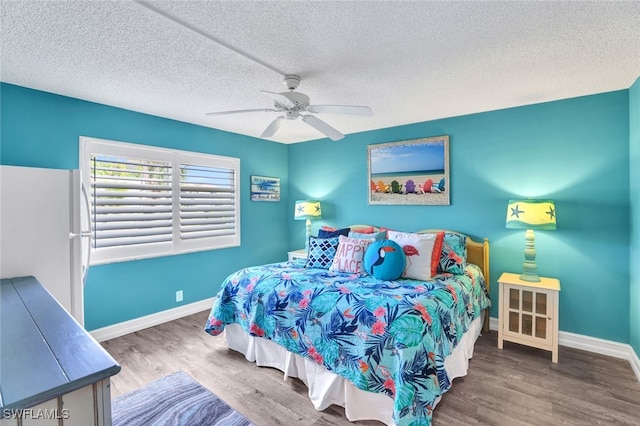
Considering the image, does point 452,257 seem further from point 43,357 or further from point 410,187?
point 43,357

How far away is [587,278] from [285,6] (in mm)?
3527

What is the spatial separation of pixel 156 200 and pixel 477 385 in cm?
364

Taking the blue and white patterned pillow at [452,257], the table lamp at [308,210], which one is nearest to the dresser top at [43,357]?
the blue and white patterned pillow at [452,257]

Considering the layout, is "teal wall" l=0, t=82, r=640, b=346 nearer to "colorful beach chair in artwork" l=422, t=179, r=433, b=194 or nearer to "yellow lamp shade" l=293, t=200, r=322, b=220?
"colorful beach chair in artwork" l=422, t=179, r=433, b=194

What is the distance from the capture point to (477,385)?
2.37 m

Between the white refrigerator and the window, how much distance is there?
116 cm

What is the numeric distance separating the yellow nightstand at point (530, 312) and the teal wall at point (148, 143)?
3325 millimetres

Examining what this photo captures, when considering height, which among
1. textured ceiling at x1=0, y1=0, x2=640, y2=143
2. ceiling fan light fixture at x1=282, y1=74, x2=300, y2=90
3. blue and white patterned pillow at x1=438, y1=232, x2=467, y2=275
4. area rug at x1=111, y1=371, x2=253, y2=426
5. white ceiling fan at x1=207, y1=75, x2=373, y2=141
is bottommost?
area rug at x1=111, y1=371, x2=253, y2=426

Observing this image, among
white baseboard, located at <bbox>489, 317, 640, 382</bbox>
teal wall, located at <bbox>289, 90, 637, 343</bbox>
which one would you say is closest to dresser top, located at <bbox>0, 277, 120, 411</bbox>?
teal wall, located at <bbox>289, 90, 637, 343</bbox>

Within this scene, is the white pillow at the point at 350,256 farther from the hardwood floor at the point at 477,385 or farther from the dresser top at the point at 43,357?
the dresser top at the point at 43,357

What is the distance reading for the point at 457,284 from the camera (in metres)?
2.70

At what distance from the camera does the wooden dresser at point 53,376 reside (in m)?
0.67

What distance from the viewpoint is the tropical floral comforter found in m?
1.84

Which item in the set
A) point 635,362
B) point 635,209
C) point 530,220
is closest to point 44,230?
point 530,220
